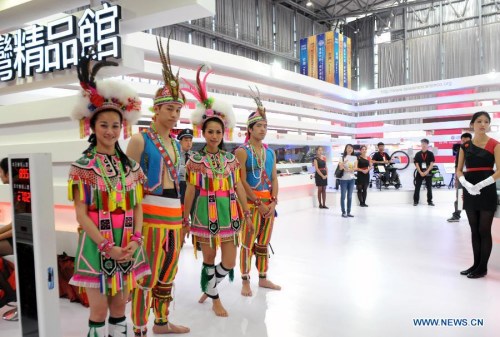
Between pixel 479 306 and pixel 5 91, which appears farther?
pixel 5 91

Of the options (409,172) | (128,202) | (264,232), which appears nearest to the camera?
(128,202)

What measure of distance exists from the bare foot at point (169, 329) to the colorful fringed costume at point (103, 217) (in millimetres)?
707

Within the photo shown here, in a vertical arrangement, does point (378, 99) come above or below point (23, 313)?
above

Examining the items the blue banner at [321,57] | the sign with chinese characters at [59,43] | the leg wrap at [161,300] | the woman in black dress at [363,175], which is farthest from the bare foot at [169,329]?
the blue banner at [321,57]

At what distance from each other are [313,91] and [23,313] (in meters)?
9.27

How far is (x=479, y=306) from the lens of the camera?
109 inches

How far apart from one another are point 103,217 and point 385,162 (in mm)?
8393

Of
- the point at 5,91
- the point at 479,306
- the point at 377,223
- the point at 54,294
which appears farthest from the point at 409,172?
the point at 54,294

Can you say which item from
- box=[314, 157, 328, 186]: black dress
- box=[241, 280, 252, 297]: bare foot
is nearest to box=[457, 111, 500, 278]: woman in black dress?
box=[241, 280, 252, 297]: bare foot

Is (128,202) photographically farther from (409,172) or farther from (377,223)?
(409,172)

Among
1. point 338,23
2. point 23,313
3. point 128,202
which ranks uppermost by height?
point 338,23

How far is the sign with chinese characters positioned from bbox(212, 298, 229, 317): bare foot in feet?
7.31

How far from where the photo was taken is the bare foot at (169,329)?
2.40m

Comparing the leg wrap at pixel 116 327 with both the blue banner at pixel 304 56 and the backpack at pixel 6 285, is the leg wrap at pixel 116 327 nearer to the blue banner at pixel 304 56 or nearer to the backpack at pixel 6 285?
the backpack at pixel 6 285
